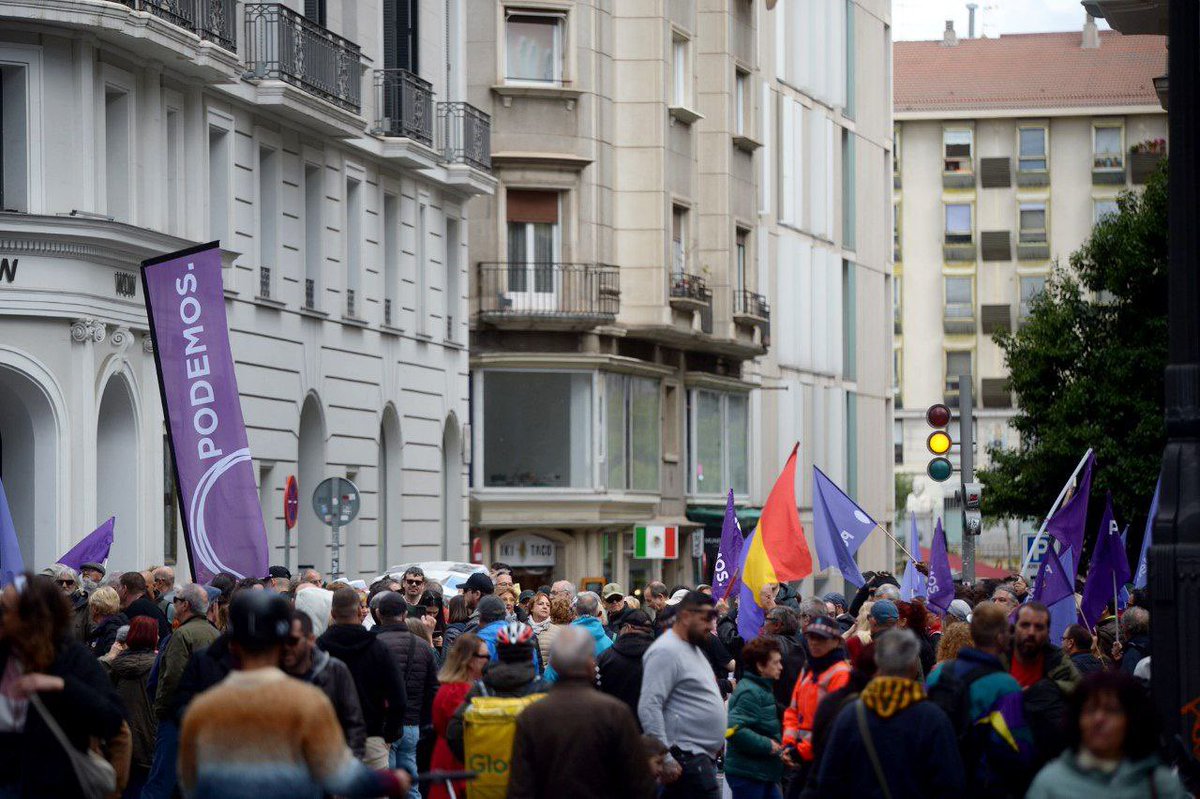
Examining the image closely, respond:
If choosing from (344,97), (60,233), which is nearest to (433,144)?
(344,97)

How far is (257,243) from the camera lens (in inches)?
1288

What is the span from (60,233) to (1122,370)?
2442 centimetres

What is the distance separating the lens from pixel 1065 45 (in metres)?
Answer: 109

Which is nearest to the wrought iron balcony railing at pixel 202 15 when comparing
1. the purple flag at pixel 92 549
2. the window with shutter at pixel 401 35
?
the window with shutter at pixel 401 35

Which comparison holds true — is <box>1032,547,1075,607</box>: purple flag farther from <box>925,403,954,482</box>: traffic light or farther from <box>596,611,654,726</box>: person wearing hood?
<box>925,403,954,482</box>: traffic light

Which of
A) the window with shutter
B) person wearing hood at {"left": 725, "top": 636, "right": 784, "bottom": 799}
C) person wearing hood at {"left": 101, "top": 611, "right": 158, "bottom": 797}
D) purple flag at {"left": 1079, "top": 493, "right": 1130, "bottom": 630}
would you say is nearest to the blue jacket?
person wearing hood at {"left": 101, "top": 611, "right": 158, "bottom": 797}

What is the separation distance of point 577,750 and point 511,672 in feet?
6.68

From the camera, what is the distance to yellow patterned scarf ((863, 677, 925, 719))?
9688 mm

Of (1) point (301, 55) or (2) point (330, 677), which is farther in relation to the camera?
(1) point (301, 55)

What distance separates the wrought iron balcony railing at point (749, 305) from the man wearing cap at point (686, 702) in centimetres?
3961

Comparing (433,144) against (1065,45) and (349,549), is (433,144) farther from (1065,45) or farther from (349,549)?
(1065,45)

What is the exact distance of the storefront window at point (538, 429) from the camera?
4588cm

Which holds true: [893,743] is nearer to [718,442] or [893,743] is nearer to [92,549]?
[92,549]

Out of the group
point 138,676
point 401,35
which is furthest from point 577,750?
point 401,35
